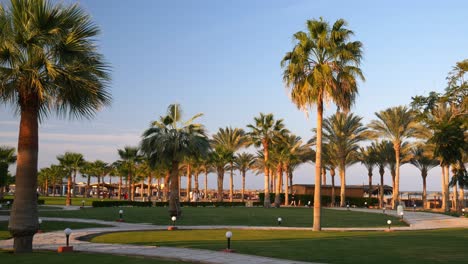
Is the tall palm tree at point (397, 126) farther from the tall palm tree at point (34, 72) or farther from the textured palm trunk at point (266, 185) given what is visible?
the tall palm tree at point (34, 72)

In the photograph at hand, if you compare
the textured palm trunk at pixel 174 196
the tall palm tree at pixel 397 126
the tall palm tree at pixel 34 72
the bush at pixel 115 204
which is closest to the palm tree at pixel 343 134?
the tall palm tree at pixel 397 126

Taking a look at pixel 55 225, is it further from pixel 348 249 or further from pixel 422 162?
pixel 422 162

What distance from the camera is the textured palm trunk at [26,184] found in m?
14.4

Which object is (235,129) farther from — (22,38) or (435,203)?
(22,38)

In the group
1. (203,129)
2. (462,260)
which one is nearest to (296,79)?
(203,129)

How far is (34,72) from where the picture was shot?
557 inches

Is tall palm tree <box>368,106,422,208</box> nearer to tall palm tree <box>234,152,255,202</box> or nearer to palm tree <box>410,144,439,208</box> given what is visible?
palm tree <box>410,144,439,208</box>

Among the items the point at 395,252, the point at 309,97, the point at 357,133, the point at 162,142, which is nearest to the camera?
the point at 395,252

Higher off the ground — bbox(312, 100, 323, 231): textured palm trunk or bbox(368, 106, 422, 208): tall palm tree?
bbox(368, 106, 422, 208): tall palm tree

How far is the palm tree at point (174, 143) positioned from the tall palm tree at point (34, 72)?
68.8 feet

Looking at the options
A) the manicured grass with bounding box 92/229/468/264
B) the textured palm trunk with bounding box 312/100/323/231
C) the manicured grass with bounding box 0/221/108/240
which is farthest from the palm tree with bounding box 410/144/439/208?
the manicured grass with bounding box 92/229/468/264

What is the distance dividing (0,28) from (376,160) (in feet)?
207

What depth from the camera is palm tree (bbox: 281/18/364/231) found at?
26.3 meters

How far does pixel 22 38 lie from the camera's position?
14328 millimetres
